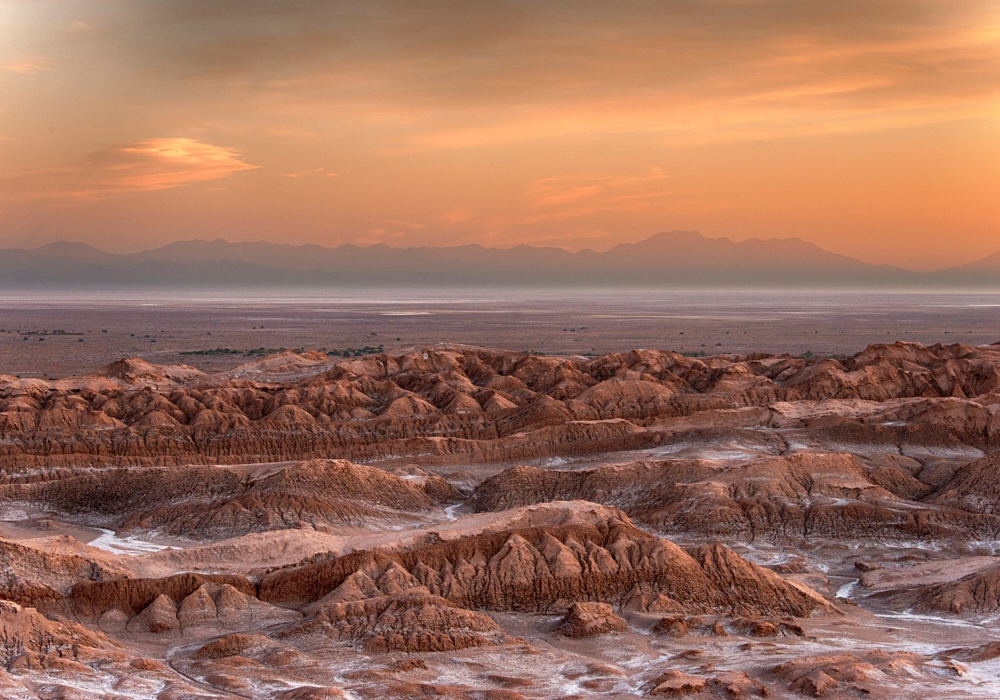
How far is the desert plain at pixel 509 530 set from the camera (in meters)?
31.6

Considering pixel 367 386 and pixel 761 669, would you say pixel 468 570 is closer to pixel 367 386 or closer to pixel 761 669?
pixel 761 669

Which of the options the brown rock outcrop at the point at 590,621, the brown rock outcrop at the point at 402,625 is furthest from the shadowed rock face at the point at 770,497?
the brown rock outcrop at the point at 402,625

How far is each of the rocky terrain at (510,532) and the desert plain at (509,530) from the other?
0.44 ft

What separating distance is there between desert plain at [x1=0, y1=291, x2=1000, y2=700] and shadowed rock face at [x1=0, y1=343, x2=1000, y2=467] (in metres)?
0.23

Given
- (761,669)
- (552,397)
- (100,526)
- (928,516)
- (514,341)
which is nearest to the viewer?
(761,669)

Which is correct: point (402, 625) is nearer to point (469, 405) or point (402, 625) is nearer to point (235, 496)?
point (235, 496)

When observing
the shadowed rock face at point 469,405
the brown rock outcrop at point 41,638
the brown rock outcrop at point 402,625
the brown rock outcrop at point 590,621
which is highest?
the shadowed rock face at point 469,405

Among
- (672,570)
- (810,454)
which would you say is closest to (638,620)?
(672,570)

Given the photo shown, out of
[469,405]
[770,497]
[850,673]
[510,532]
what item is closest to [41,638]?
[510,532]

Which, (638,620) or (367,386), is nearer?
(638,620)

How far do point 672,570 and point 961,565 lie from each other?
38.7 feet

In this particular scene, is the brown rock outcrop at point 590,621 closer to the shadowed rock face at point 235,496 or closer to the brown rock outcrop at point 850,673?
the brown rock outcrop at point 850,673

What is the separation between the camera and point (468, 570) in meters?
38.7

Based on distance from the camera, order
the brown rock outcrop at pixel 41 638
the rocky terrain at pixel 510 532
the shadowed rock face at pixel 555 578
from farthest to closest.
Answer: the shadowed rock face at pixel 555 578
the rocky terrain at pixel 510 532
the brown rock outcrop at pixel 41 638
